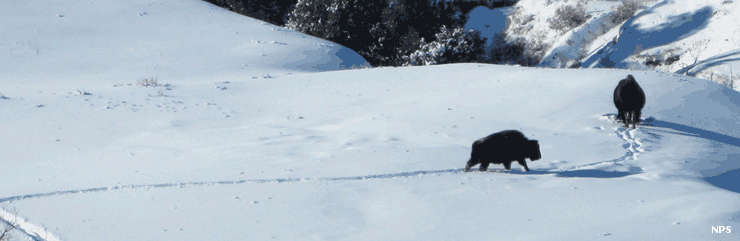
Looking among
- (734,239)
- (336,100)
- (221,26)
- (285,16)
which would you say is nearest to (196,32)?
(221,26)

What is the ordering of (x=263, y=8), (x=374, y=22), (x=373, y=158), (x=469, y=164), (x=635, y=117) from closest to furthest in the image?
(x=469, y=164) → (x=373, y=158) → (x=635, y=117) → (x=374, y=22) → (x=263, y=8)

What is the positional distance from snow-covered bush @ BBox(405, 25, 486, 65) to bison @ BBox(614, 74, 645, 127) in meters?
19.2

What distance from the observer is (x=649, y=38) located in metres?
30.2

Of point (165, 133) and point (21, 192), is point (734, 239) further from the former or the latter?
point (165, 133)

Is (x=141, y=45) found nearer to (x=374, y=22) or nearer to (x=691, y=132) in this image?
(x=374, y=22)

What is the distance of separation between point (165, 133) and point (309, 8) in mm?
25177

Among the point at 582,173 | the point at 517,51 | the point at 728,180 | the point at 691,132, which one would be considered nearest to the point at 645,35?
the point at 517,51

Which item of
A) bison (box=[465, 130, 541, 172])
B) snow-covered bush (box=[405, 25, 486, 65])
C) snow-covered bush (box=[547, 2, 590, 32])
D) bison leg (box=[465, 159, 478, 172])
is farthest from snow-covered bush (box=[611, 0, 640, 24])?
bison leg (box=[465, 159, 478, 172])

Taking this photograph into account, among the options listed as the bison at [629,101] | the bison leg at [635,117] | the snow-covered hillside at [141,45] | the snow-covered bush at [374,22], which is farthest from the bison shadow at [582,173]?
the snow-covered bush at [374,22]

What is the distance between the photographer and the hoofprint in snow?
6.70 meters

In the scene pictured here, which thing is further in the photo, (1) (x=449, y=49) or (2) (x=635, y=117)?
(1) (x=449, y=49)

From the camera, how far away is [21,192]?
843 cm

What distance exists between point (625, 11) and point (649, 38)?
3.33 meters

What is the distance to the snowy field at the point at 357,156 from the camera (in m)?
6.70
